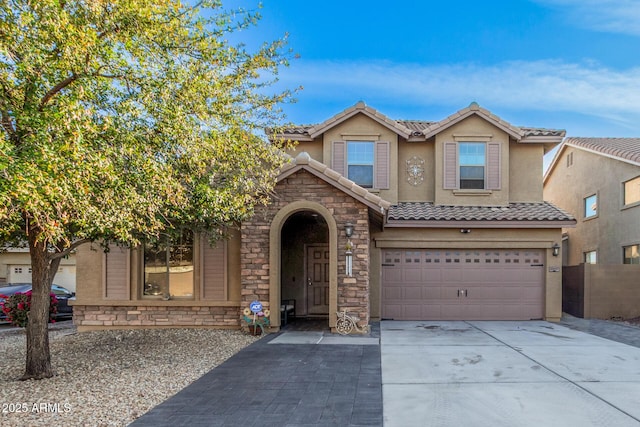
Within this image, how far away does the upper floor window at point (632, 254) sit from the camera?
14.7 meters

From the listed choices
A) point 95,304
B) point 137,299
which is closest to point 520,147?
point 137,299

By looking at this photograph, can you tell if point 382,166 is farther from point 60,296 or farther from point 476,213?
point 60,296

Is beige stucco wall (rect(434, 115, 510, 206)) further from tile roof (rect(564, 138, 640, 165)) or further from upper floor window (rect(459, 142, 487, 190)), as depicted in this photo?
tile roof (rect(564, 138, 640, 165))

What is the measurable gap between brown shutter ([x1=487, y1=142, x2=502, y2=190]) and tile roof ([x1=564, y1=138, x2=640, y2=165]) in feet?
15.0

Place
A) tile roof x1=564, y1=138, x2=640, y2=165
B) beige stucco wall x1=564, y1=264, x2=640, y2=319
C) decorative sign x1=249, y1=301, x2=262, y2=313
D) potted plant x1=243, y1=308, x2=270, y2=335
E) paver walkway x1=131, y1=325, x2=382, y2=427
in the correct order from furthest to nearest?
tile roof x1=564, y1=138, x2=640, y2=165
beige stucco wall x1=564, y1=264, x2=640, y2=319
potted plant x1=243, y1=308, x2=270, y2=335
decorative sign x1=249, y1=301, x2=262, y2=313
paver walkway x1=131, y1=325, x2=382, y2=427

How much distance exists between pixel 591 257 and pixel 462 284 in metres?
7.93

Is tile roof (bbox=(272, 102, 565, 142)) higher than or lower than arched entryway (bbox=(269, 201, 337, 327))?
higher

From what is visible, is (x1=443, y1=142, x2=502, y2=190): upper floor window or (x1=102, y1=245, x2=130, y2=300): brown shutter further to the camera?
(x1=443, y1=142, x2=502, y2=190): upper floor window

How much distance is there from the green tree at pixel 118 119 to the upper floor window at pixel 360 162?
20.3ft

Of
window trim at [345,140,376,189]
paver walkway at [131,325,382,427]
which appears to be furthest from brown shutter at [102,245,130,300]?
window trim at [345,140,376,189]

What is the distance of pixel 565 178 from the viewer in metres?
19.9

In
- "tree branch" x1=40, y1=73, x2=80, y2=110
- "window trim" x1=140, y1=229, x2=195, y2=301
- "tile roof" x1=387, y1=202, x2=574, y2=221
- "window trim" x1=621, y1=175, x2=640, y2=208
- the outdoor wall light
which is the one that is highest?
"tree branch" x1=40, y1=73, x2=80, y2=110

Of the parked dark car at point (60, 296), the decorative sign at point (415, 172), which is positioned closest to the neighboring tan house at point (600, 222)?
the decorative sign at point (415, 172)

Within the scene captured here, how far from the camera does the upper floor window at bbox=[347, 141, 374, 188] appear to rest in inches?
556
